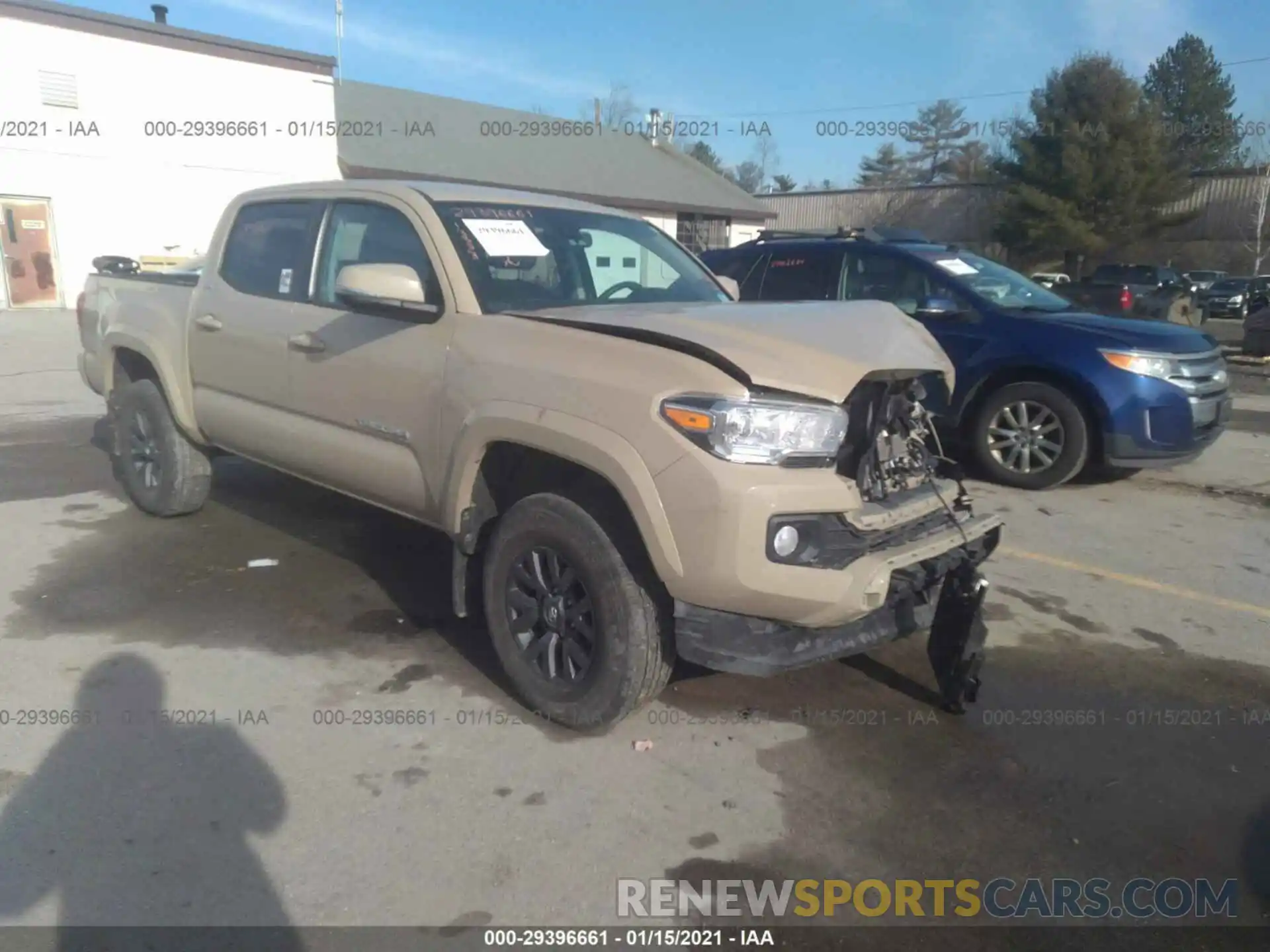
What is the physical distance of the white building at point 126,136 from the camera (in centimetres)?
1948

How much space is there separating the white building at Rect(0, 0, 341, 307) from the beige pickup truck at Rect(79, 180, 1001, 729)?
16.1m

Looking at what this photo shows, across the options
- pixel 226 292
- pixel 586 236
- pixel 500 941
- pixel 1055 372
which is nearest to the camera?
pixel 500 941

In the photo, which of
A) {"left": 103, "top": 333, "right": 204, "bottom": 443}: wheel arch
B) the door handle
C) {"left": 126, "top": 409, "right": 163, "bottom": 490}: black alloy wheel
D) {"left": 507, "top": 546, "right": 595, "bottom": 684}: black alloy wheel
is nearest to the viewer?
{"left": 507, "top": 546, "right": 595, "bottom": 684}: black alloy wheel

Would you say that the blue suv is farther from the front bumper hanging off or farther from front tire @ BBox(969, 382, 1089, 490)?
the front bumper hanging off

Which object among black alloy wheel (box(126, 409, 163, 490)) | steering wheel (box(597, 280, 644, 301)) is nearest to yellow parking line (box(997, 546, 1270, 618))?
steering wheel (box(597, 280, 644, 301))

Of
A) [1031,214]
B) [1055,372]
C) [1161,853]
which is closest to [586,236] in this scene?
[1161,853]

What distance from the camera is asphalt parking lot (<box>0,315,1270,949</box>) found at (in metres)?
2.79

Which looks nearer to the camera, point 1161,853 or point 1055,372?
point 1161,853

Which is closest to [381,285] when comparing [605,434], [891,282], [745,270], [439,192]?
[439,192]

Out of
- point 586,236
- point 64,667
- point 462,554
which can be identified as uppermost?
point 586,236

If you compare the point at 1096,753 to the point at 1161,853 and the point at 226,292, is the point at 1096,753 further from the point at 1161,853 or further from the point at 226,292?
the point at 226,292

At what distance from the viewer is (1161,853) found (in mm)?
2951

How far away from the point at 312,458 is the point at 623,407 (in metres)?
2.11

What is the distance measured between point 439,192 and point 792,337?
1920 mm
